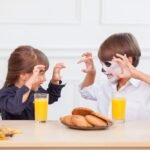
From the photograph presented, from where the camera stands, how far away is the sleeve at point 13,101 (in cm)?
207

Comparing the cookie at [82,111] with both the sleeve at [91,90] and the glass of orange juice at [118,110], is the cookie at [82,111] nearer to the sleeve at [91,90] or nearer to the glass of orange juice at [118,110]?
the glass of orange juice at [118,110]

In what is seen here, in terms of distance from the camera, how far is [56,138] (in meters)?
1.60

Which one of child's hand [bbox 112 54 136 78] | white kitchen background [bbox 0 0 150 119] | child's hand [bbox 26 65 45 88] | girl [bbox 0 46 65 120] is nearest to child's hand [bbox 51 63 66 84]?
girl [bbox 0 46 65 120]

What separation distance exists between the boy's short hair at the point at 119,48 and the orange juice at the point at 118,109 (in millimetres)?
314

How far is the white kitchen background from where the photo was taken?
3.35 m

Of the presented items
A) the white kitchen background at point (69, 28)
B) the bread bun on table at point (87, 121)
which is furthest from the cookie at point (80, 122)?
the white kitchen background at point (69, 28)

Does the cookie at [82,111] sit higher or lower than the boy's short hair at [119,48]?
lower

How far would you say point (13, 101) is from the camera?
2.09m

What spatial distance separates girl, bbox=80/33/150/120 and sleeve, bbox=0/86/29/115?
0.40 meters

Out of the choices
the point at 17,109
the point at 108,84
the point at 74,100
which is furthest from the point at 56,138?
the point at 74,100

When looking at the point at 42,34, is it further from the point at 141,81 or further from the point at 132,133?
the point at 132,133

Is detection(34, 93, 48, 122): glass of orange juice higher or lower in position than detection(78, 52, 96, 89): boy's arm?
lower

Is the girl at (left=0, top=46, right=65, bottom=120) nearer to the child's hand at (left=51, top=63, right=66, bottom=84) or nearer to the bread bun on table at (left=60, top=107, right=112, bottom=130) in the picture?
the child's hand at (left=51, top=63, right=66, bottom=84)

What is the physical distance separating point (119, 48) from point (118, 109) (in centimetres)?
40
